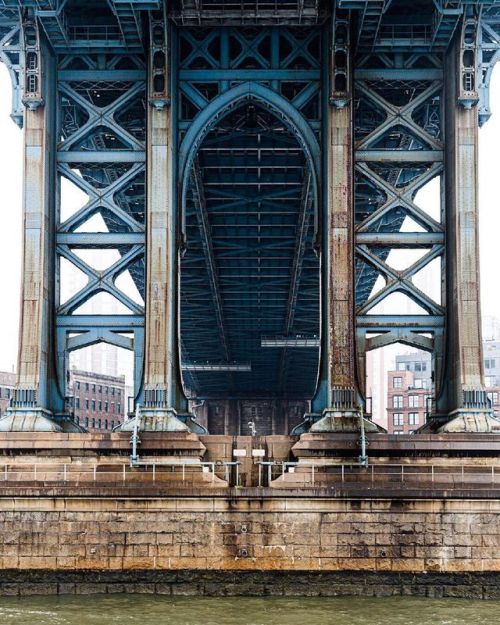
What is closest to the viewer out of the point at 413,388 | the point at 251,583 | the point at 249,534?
the point at 251,583

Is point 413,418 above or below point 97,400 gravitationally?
below

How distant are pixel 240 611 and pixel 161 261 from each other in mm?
17428

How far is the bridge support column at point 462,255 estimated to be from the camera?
48.9 m

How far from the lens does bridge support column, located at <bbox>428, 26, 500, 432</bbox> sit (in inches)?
1924

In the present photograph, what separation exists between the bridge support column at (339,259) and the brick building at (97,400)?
11338cm

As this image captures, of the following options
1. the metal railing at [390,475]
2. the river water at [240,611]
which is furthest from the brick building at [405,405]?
the river water at [240,611]

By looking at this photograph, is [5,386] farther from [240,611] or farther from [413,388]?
[240,611]

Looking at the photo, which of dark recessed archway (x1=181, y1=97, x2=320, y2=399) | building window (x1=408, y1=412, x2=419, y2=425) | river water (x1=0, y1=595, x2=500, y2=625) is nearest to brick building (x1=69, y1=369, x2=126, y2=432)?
dark recessed archway (x1=181, y1=97, x2=320, y2=399)

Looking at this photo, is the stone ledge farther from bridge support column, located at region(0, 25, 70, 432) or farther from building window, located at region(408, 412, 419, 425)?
building window, located at region(408, 412, 419, 425)

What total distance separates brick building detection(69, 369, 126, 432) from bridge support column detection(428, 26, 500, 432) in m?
114

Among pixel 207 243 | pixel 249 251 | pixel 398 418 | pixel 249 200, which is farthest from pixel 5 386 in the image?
pixel 249 200

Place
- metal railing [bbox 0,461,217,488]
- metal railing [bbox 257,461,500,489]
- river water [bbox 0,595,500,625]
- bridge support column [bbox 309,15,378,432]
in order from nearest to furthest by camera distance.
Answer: river water [bbox 0,595,500,625] → metal railing [bbox 257,461,500,489] → metal railing [bbox 0,461,217,488] → bridge support column [bbox 309,15,378,432]

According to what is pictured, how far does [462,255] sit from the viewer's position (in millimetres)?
49719

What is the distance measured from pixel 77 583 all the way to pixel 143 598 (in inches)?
97.3
